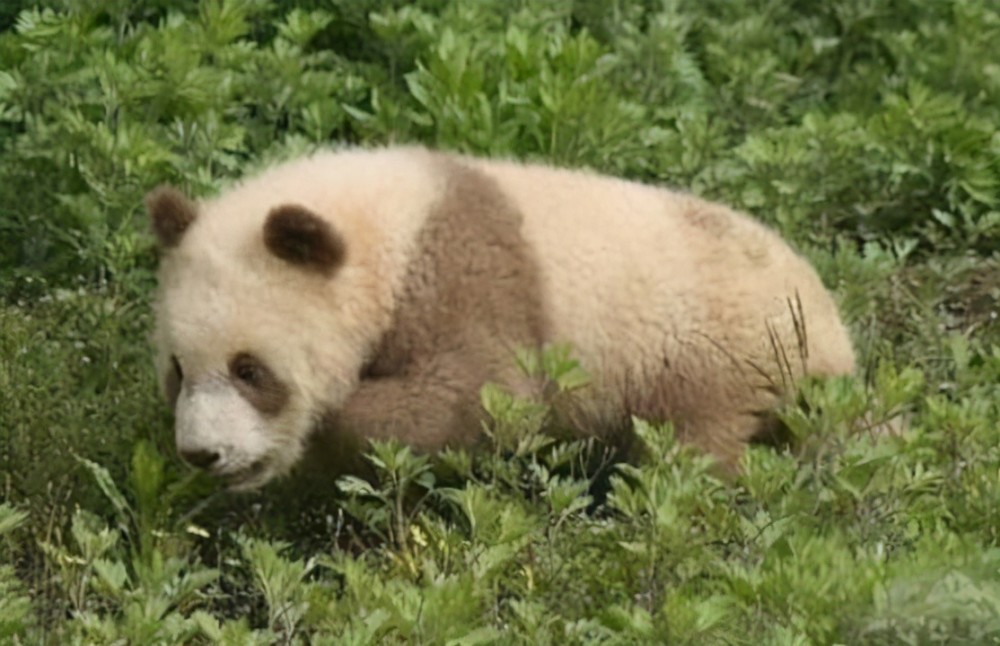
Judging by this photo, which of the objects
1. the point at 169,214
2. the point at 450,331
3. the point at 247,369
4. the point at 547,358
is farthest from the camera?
the point at 169,214

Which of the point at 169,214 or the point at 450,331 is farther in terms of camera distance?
the point at 169,214

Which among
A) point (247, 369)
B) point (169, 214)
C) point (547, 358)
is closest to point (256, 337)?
point (247, 369)

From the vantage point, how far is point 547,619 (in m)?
4.68

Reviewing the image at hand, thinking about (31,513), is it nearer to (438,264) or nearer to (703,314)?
(438,264)

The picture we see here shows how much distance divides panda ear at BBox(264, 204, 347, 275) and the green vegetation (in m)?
0.68

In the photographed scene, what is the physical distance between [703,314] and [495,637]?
6.19 feet

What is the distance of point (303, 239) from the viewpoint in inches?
219

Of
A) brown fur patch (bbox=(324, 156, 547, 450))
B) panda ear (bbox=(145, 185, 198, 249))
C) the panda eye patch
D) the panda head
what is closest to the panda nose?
the panda head

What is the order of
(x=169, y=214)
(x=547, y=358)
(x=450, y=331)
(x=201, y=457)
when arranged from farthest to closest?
(x=169, y=214) < (x=450, y=331) < (x=201, y=457) < (x=547, y=358)

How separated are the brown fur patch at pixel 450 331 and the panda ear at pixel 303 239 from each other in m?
0.26

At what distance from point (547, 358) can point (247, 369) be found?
2.93ft

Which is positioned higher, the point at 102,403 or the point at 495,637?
the point at 495,637

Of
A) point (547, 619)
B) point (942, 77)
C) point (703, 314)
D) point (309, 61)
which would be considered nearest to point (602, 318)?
point (703, 314)

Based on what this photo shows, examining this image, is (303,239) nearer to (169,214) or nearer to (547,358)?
(169,214)
